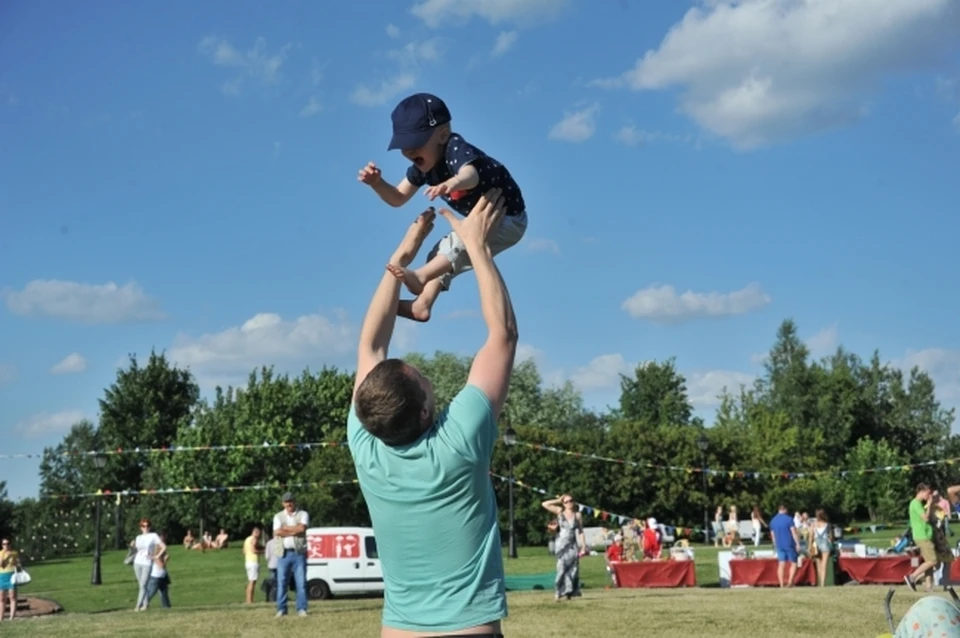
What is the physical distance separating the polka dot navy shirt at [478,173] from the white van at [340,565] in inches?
976

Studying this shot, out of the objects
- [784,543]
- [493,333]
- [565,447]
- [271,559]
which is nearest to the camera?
[493,333]

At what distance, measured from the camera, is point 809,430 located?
84500 mm

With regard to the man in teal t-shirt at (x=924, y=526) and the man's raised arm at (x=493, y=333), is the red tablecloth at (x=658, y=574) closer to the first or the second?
the man in teal t-shirt at (x=924, y=526)

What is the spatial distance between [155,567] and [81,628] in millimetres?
6870

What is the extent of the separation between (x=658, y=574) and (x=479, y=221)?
80.1 ft

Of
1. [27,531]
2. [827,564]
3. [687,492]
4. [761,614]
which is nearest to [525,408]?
[687,492]

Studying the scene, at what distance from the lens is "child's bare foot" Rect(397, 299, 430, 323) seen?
216 inches

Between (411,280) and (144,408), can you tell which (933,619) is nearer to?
(411,280)

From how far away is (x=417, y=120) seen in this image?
205 inches

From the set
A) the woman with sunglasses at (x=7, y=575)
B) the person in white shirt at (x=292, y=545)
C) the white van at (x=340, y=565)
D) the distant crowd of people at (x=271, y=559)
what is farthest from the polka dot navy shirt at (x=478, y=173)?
the white van at (x=340, y=565)

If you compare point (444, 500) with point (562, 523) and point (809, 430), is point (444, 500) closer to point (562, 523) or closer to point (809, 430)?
point (562, 523)

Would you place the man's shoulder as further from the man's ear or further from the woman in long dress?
the woman in long dress

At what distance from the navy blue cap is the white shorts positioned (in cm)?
60

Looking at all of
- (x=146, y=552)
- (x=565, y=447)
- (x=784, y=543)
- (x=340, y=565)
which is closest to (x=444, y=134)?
(x=146, y=552)
